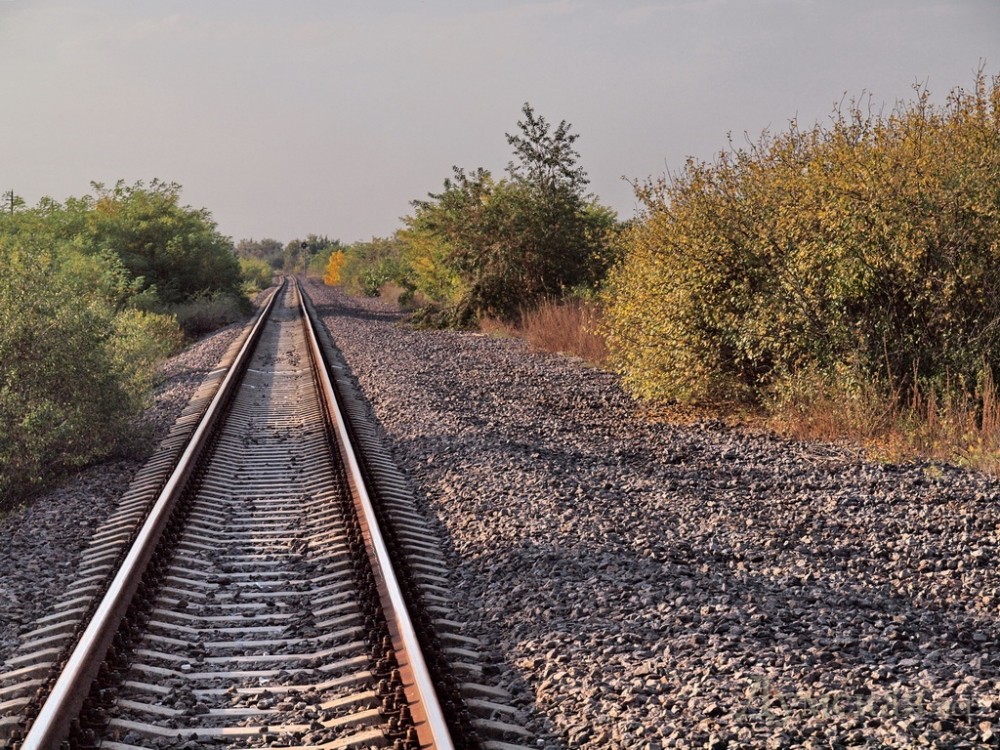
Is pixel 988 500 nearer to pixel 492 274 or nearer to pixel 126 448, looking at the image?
pixel 126 448

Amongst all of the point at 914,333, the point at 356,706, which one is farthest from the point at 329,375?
the point at 356,706

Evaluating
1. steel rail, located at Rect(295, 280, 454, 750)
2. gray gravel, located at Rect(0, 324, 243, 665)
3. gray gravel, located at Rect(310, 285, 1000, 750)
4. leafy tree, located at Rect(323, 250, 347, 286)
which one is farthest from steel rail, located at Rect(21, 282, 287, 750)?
leafy tree, located at Rect(323, 250, 347, 286)

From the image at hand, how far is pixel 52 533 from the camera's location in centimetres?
820

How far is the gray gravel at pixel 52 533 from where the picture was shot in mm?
Answer: 6531

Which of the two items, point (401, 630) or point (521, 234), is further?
point (521, 234)

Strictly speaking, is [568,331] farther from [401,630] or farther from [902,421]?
[401,630]

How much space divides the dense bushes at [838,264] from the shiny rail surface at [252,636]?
5.26 m

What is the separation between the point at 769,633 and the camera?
5.46 m

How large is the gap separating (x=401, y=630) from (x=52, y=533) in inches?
168

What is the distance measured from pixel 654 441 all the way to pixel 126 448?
20.5 feet

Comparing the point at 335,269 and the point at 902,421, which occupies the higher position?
the point at 335,269

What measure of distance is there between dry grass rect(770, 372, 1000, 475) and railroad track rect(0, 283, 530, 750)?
187 inches

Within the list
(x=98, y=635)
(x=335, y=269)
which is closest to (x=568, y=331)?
(x=98, y=635)

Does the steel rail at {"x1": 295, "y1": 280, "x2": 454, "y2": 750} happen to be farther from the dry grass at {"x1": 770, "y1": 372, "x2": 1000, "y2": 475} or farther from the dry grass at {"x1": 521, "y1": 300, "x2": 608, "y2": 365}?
the dry grass at {"x1": 521, "y1": 300, "x2": 608, "y2": 365}
